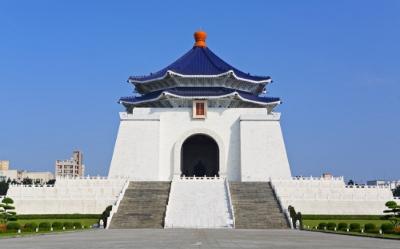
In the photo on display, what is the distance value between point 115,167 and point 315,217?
1528 centimetres

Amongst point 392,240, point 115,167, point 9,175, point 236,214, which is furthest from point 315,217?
point 9,175

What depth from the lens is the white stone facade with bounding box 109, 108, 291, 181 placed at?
38.4 metres

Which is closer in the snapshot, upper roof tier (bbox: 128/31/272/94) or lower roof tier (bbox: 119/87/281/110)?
lower roof tier (bbox: 119/87/281/110)

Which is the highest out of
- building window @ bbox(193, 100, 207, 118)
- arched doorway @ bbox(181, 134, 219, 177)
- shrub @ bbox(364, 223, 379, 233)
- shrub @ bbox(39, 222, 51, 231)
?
building window @ bbox(193, 100, 207, 118)

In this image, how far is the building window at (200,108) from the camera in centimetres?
4028

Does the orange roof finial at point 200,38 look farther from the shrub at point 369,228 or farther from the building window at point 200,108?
the shrub at point 369,228

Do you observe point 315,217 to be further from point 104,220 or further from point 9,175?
point 9,175

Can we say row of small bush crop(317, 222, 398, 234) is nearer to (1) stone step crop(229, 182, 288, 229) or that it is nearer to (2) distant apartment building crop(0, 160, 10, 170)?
(1) stone step crop(229, 182, 288, 229)

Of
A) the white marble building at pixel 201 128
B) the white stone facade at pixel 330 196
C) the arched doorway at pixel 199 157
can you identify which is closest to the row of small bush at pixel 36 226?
the white marble building at pixel 201 128

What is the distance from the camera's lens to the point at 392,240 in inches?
666

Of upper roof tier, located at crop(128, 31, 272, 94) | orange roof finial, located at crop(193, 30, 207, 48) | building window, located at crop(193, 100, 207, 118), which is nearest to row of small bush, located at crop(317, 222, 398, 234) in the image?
building window, located at crop(193, 100, 207, 118)

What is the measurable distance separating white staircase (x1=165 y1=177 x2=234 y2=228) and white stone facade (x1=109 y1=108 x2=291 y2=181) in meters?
5.44

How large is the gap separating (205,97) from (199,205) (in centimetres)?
1268

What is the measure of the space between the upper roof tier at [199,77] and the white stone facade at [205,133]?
7.38 feet
